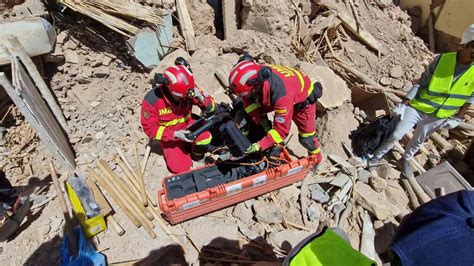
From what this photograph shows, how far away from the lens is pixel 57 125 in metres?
5.12

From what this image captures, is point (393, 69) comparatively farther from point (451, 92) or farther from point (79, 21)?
point (79, 21)

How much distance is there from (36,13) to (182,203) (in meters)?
4.06

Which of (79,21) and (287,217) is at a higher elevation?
(79,21)

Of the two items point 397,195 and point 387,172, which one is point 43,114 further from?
point 397,195

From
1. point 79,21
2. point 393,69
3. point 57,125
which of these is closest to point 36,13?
point 79,21

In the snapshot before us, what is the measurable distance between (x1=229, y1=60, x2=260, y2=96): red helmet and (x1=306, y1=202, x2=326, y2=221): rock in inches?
83.5

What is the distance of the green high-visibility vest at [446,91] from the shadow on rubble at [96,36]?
5046 millimetres

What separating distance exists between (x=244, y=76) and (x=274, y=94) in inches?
18.9

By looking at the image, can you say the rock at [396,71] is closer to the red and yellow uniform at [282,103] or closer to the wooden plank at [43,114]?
the red and yellow uniform at [282,103]

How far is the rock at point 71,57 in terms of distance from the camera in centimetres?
518

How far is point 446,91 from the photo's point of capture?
3852 millimetres

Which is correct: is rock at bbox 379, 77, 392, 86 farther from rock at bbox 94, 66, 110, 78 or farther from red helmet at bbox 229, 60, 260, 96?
rock at bbox 94, 66, 110, 78

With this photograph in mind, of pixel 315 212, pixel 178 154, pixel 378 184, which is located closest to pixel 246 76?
pixel 178 154

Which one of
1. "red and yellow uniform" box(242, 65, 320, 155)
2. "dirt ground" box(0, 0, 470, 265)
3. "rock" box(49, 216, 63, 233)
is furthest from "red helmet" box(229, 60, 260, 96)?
"rock" box(49, 216, 63, 233)
